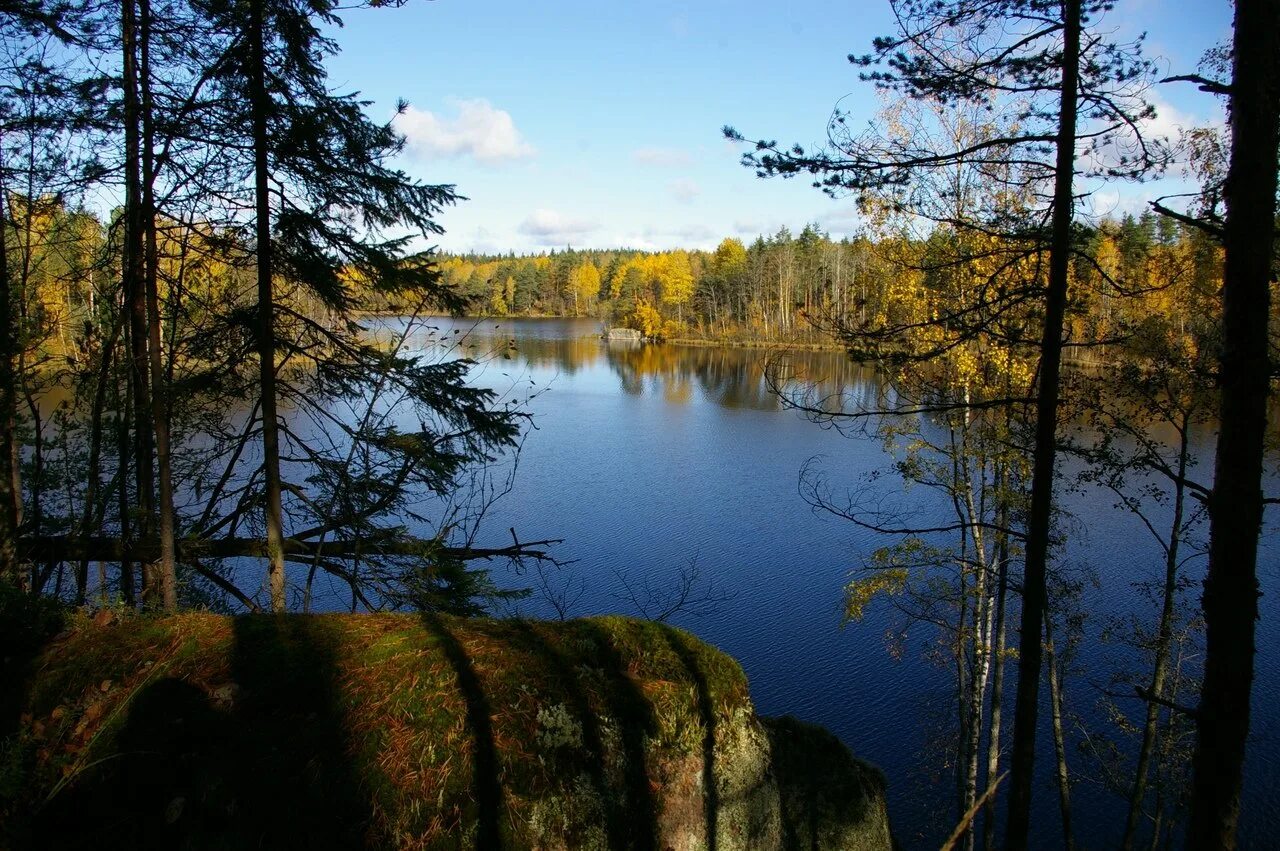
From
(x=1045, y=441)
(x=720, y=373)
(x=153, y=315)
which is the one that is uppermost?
(x=153, y=315)

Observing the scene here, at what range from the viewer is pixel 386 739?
3.16 metres

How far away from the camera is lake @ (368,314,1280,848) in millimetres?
11438

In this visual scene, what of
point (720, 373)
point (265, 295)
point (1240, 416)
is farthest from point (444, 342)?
point (720, 373)

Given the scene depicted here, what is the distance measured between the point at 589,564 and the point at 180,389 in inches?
400

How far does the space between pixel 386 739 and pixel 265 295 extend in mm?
4551

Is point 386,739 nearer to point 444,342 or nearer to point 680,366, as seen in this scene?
point 444,342

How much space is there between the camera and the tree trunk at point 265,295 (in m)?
6.16

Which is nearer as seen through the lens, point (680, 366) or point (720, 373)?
point (720, 373)

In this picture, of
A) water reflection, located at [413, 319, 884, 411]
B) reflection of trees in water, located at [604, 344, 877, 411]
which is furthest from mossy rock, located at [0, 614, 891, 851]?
reflection of trees in water, located at [604, 344, 877, 411]

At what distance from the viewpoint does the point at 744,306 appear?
A: 2766 inches

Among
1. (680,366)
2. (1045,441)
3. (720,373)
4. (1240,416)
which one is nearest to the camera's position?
(1240,416)

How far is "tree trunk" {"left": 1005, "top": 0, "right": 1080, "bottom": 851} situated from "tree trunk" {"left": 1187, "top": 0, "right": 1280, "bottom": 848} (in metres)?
Result: 1.20

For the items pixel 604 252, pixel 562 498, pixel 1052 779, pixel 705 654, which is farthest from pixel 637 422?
pixel 604 252

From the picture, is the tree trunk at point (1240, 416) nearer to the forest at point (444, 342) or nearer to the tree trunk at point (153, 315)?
the forest at point (444, 342)
